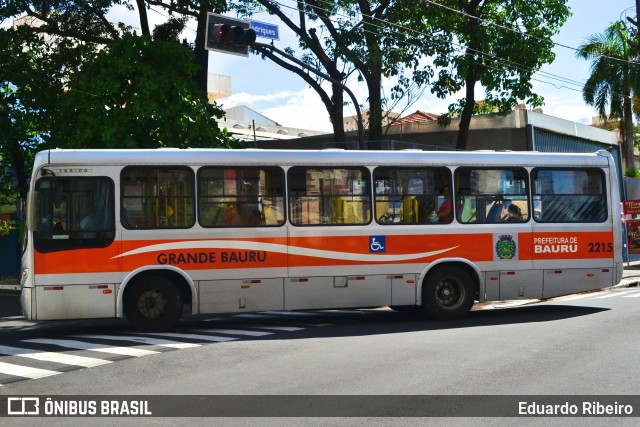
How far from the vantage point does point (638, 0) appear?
37125 millimetres

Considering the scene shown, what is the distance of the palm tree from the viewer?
43594 millimetres

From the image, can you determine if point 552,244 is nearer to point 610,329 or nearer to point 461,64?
point 610,329

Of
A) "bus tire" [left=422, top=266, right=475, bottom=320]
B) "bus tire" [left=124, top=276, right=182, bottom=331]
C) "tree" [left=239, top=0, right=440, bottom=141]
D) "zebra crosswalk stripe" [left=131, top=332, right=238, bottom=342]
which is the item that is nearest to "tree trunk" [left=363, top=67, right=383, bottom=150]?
"tree" [left=239, top=0, right=440, bottom=141]

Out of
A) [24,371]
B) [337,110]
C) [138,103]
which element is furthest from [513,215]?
[337,110]

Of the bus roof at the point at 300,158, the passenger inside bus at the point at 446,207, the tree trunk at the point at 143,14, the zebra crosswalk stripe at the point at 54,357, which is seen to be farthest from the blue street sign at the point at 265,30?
the tree trunk at the point at 143,14

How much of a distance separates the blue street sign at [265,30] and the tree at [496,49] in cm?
1118

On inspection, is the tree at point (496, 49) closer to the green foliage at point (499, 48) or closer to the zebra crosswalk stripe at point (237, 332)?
the green foliage at point (499, 48)

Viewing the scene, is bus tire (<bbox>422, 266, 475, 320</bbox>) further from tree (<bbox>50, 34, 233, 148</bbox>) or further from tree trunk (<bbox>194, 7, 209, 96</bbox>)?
tree trunk (<bbox>194, 7, 209, 96</bbox>)

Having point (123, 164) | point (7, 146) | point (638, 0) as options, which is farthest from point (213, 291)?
point (638, 0)

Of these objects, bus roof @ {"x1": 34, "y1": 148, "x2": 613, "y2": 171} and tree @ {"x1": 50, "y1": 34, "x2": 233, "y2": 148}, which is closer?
bus roof @ {"x1": 34, "y1": 148, "x2": 613, "y2": 171}

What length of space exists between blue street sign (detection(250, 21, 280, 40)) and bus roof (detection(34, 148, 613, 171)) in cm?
A: 397

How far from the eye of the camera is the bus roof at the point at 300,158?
1514 centimetres

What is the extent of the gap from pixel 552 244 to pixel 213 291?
22.2ft

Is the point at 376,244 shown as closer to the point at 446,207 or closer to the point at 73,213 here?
the point at 446,207
